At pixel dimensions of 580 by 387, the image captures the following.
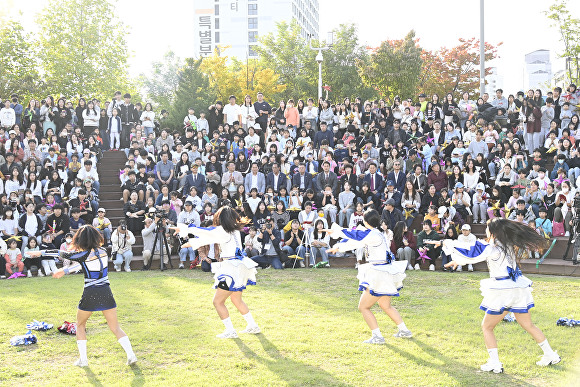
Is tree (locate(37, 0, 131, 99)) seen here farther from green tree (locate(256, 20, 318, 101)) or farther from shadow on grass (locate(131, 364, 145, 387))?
shadow on grass (locate(131, 364, 145, 387))

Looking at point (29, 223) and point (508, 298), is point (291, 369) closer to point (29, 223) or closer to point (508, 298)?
point (508, 298)

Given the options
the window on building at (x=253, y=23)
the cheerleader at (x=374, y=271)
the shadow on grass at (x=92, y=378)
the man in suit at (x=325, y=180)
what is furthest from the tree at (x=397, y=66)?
the window on building at (x=253, y=23)

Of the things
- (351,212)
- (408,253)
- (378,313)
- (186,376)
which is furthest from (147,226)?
(186,376)

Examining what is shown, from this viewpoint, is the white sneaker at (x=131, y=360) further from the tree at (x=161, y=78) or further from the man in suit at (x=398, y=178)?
the tree at (x=161, y=78)

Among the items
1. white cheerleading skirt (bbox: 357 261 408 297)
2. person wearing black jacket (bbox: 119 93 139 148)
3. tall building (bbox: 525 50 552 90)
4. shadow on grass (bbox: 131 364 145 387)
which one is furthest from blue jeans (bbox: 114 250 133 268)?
tall building (bbox: 525 50 552 90)

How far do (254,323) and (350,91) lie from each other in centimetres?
3494

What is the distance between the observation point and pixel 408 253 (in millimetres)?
13297

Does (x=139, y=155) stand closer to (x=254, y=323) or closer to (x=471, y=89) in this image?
(x=254, y=323)

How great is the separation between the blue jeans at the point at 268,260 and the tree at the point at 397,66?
70.0 feet

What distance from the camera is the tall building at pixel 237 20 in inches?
3469

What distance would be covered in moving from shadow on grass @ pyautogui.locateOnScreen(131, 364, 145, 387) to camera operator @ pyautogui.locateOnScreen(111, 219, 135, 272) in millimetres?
7662

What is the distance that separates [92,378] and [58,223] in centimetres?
888

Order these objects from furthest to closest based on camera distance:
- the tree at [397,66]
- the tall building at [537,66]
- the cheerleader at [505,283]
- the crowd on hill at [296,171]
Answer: the tall building at [537,66], the tree at [397,66], the crowd on hill at [296,171], the cheerleader at [505,283]

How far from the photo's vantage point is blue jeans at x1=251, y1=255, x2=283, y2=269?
45.0 feet
